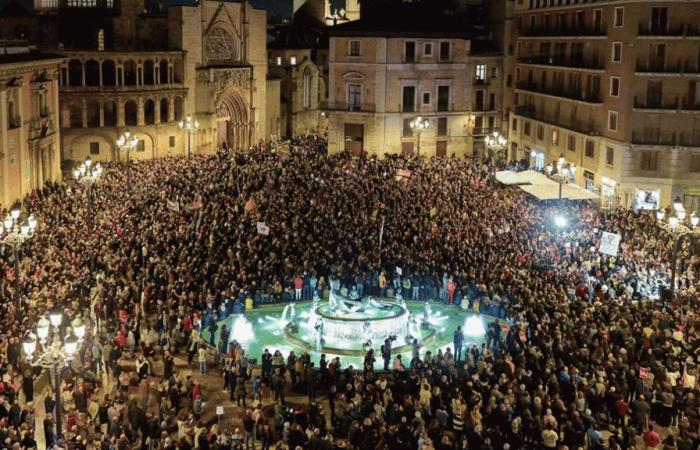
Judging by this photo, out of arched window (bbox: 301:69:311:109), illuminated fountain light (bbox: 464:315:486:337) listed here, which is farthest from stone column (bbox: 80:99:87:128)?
illuminated fountain light (bbox: 464:315:486:337)

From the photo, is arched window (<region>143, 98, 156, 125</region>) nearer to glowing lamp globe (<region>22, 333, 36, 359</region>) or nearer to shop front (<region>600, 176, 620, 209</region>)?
shop front (<region>600, 176, 620, 209</region>)

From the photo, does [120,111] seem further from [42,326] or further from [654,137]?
[42,326]

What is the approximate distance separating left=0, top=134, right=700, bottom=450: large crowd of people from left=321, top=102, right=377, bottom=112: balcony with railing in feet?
55.7

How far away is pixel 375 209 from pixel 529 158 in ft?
91.3

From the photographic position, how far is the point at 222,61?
234 ft

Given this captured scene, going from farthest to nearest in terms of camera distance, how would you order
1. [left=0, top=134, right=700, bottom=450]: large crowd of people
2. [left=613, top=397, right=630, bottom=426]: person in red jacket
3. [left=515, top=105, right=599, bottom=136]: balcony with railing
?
[left=515, top=105, right=599, bottom=136]: balcony with railing < [left=613, top=397, right=630, bottom=426]: person in red jacket < [left=0, top=134, right=700, bottom=450]: large crowd of people

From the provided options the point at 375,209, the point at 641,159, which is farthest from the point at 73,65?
the point at 641,159

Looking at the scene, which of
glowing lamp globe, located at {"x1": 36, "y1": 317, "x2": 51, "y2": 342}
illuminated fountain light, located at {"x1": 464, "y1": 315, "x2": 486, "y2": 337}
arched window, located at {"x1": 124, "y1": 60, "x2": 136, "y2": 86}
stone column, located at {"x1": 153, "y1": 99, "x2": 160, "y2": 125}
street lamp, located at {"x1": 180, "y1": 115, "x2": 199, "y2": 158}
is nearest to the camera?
glowing lamp globe, located at {"x1": 36, "y1": 317, "x2": 51, "y2": 342}

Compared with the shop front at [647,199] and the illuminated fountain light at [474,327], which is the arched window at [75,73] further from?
the illuminated fountain light at [474,327]

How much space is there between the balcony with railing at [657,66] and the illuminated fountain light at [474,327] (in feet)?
80.1

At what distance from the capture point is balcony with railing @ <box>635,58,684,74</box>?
45.3 metres

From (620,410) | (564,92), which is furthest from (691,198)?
(620,410)

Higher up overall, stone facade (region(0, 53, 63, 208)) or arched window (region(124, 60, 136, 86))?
arched window (region(124, 60, 136, 86))

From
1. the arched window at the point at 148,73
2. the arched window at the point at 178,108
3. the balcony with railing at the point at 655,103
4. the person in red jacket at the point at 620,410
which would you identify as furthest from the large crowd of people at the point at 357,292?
the arched window at the point at 178,108
